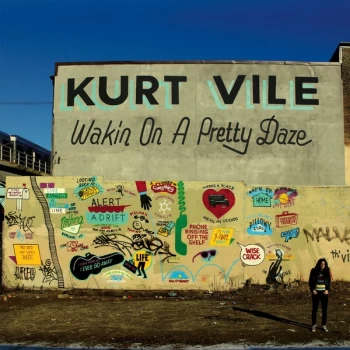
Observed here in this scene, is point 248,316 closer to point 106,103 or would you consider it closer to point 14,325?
point 14,325

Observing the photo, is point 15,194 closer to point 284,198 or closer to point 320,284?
point 284,198

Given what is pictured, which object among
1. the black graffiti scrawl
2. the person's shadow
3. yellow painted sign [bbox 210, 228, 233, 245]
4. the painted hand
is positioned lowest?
the person's shadow

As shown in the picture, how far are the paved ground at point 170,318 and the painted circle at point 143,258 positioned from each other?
89 centimetres

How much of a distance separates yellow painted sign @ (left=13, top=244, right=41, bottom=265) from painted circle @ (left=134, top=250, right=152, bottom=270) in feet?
9.99

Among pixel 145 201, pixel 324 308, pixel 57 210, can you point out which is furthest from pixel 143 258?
pixel 324 308

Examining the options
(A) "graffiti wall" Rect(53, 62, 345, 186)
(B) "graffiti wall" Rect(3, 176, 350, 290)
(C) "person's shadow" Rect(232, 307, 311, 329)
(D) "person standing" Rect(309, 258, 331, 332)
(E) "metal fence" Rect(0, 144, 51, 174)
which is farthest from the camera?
(E) "metal fence" Rect(0, 144, 51, 174)

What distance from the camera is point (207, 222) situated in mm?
12953

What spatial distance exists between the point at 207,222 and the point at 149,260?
215 centimetres

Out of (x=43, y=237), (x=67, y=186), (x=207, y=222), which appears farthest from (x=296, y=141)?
(x=43, y=237)

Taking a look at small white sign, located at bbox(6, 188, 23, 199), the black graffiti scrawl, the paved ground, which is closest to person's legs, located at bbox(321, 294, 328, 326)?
the paved ground

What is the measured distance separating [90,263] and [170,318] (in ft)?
13.5

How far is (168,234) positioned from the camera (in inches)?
509

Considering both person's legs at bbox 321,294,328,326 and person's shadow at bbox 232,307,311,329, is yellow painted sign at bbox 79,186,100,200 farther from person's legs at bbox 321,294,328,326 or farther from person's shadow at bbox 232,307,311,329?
person's legs at bbox 321,294,328,326

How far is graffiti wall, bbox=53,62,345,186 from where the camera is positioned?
47.2ft
